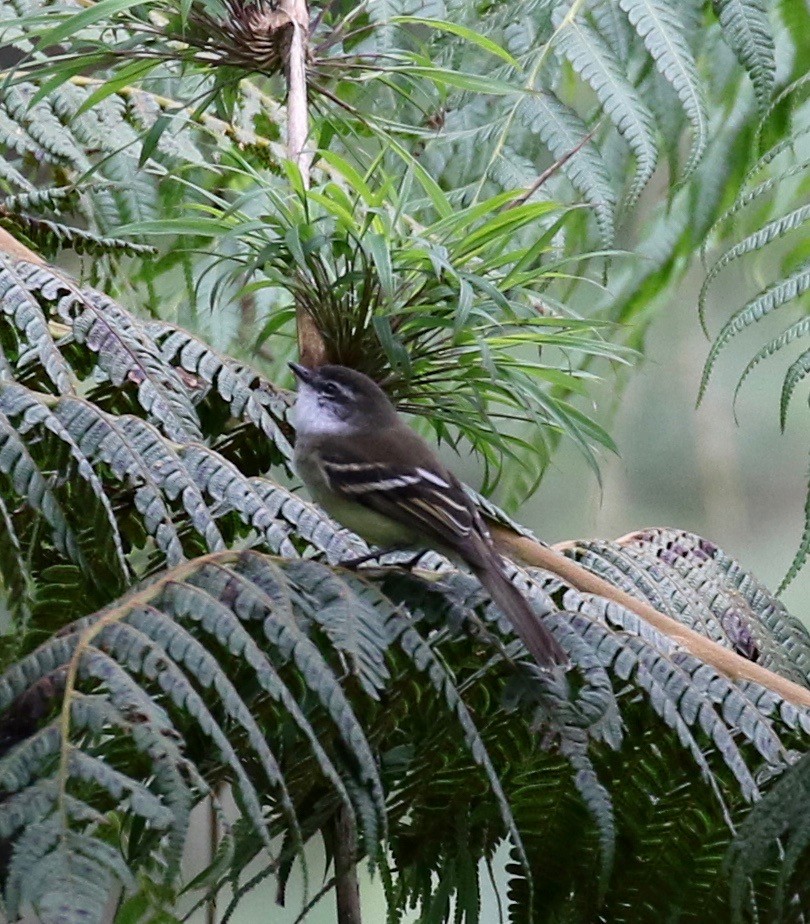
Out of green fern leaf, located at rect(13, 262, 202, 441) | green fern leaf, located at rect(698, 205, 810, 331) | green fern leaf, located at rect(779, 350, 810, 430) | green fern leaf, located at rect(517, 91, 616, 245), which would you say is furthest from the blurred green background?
green fern leaf, located at rect(13, 262, 202, 441)

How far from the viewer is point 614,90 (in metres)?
2.09

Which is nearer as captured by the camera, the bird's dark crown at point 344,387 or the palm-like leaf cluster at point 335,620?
the palm-like leaf cluster at point 335,620

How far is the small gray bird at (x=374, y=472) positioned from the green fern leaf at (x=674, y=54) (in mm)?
685

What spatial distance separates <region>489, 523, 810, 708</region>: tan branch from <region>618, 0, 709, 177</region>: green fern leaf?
2.29 feet

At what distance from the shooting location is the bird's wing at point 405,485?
1.63 metres

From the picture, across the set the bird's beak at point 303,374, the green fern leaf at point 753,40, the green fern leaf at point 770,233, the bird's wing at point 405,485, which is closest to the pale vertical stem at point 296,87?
the bird's beak at point 303,374

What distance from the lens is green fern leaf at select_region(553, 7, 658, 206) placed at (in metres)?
2.02

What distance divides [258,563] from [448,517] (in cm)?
35

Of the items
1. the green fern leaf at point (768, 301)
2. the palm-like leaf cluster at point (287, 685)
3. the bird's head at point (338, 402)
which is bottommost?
the palm-like leaf cluster at point (287, 685)

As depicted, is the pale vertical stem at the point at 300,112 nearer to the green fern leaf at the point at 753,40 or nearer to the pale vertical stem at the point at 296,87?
the pale vertical stem at the point at 296,87

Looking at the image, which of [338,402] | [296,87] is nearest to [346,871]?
[338,402]

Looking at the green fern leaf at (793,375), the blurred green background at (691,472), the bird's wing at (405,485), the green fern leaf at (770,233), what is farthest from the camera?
the blurred green background at (691,472)

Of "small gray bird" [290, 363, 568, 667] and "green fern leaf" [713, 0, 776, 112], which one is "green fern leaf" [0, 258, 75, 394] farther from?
"green fern leaf" [713, 0, 776, 112]

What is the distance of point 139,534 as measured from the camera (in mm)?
1673
